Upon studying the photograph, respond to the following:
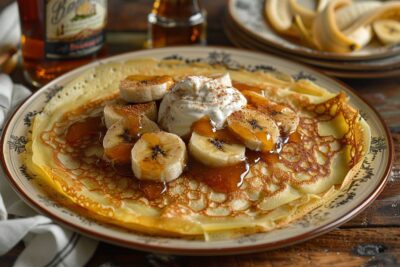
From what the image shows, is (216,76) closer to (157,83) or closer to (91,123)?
(157,83)

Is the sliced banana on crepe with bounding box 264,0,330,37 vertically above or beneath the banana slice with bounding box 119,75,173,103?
beneath

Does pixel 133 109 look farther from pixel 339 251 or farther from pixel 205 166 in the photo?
pixel 339 251

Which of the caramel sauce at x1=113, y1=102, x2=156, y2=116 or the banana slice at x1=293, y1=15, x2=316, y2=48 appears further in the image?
the banana slice at x1=293, y1=15, x2=316, y2=48

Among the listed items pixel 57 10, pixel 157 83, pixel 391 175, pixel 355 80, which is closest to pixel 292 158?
pixel 391 175

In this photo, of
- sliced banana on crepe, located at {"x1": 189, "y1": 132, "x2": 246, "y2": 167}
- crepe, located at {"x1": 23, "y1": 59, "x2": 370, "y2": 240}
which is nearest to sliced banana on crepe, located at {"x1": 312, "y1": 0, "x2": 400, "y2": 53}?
crepe, located at {"x1": 23, "y1": 59, "x2": 370, "y2": 240}

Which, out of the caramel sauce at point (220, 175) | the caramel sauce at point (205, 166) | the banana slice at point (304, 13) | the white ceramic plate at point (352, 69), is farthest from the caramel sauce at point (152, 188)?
the banana slice at point (304, 13)

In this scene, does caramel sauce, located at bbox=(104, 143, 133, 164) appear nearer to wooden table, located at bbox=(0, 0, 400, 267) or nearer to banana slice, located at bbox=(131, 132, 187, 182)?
banana slice, located at bbox=(131, 132, 187, 182)

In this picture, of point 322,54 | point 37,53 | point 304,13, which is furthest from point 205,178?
point 304,13
